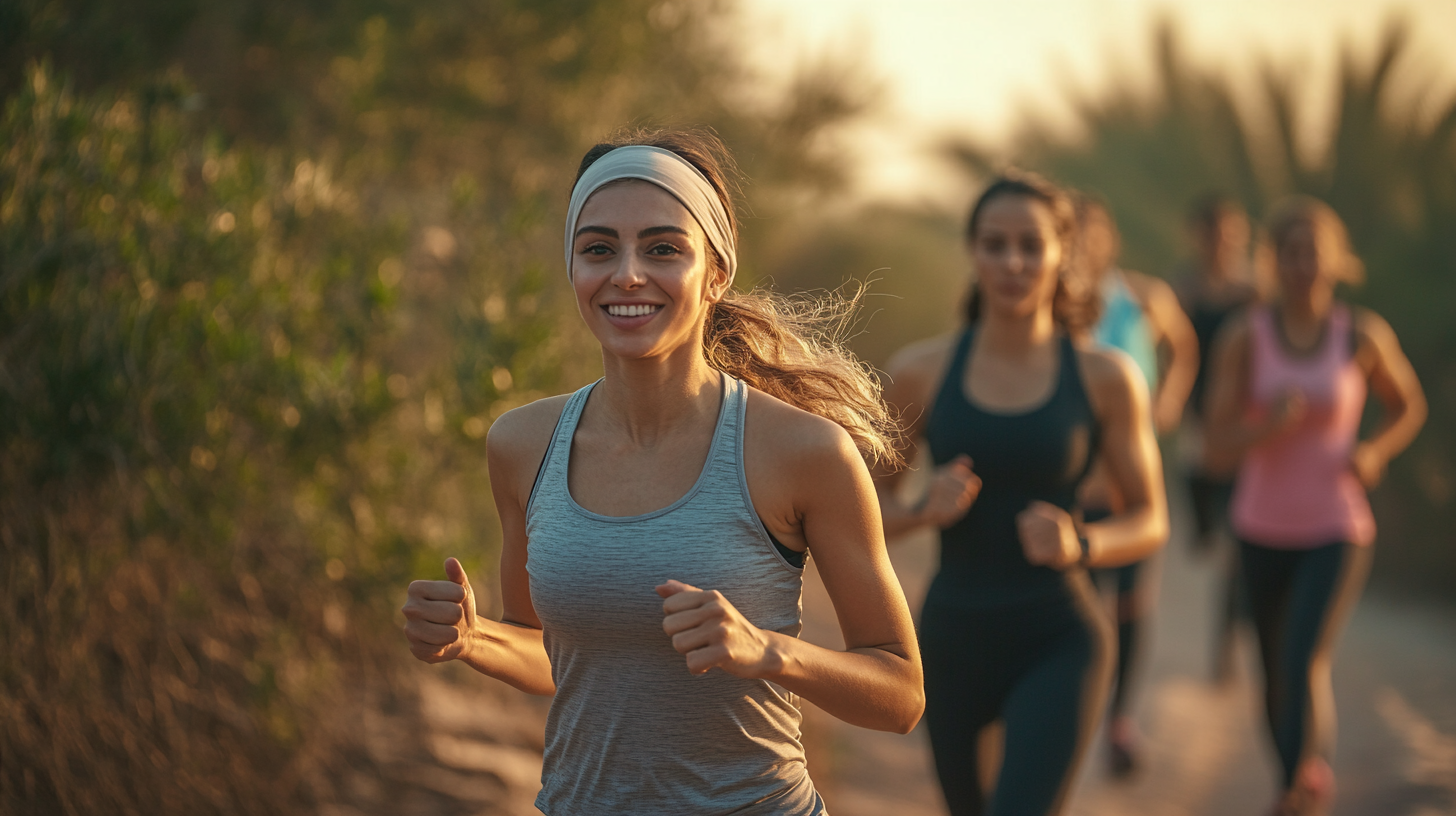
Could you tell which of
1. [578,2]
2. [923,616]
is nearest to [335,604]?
[923,616]

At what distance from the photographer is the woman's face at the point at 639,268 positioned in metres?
2.15

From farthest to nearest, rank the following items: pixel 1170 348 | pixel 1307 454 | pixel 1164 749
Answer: pixel 1170 348 < pixel 1164 749 < pixel 1307 454

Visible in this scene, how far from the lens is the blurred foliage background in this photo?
3766 millimetres

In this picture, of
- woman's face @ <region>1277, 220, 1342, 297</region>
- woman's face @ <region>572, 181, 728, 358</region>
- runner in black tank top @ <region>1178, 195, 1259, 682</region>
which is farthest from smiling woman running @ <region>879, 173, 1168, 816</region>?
runner in black tank top @ <region>1178, 195, 1259, 682</region>

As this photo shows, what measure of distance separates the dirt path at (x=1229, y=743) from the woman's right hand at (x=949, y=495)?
1.27 metres

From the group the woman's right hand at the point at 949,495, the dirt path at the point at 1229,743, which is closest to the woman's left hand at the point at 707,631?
the woman's right hand at the point at 949,495

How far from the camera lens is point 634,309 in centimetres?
215

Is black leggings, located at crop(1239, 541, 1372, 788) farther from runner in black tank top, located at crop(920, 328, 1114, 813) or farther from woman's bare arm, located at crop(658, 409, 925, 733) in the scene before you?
woman's bare arm, located at crop(658, 409, 925, 733)

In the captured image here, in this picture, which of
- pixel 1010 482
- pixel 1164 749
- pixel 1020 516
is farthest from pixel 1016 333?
pixel 1164 749

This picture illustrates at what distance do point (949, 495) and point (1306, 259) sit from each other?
8.64ft

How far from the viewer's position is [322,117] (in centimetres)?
638

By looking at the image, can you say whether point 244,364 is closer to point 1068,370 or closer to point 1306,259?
point 1068,370

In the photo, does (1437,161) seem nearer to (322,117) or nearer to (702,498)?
(322,117)

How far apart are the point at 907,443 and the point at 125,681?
267 centimetres
